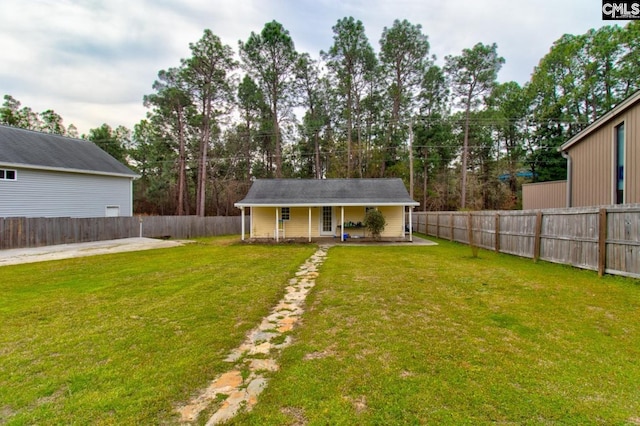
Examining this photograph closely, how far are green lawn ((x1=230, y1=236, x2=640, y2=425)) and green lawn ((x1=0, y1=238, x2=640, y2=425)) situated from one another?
0.05 ft

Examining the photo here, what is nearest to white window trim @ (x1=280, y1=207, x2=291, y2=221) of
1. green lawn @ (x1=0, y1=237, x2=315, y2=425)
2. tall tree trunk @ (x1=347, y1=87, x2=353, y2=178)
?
green lawn @ (x1=0, y1=237, x2=315, y2=425)

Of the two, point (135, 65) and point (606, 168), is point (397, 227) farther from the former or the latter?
point (135, 65)

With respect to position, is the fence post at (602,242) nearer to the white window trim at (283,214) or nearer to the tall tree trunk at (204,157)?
the white window trim at (283,214)

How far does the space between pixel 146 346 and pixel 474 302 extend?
463cm

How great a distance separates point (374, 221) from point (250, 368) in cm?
1194

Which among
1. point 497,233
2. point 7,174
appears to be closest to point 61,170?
point 7,174

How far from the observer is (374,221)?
14.2 m

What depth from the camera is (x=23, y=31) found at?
482 inches

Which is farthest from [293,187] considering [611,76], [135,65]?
[611,76]

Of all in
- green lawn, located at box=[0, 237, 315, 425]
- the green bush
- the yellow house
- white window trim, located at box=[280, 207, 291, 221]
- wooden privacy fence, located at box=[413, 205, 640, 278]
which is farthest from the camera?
white window trim, located at box=[280, 207, 291, 221]

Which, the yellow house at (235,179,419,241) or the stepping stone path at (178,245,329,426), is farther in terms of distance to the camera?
the yellow house at (235,179,419,241)

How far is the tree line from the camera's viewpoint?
23734mm

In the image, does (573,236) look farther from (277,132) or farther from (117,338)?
(277,132)

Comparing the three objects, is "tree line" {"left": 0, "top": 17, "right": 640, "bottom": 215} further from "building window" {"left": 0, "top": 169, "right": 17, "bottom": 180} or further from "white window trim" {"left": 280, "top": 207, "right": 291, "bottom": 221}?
"white window trim" {"left": 280, "top": 207, "right": 291, "bottom": 221}
